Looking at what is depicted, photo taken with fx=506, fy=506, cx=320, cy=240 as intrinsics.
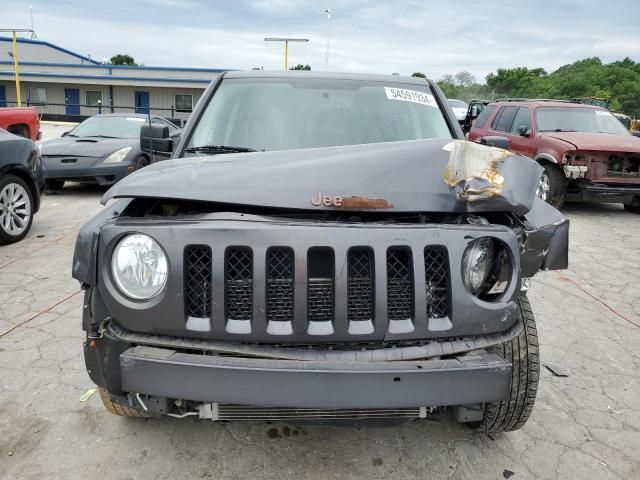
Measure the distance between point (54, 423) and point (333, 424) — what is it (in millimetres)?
1494

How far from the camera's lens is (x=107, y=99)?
1433 inches

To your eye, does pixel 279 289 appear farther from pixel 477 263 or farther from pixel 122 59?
pixel 122 59

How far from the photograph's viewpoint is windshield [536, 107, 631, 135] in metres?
8.79

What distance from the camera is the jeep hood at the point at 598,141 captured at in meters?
7.58

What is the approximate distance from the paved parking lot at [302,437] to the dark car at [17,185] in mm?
2377

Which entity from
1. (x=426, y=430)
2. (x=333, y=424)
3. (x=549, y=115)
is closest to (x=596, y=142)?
(x=549, y=115)

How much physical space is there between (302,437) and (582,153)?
6.96 metres

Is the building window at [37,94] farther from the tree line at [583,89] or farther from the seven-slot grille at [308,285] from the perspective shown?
the seven-slot grille at [308,285]

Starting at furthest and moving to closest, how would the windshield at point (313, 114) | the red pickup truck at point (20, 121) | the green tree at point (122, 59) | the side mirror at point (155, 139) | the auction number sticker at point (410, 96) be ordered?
the green tree at point (122, 59) → the red pickup truck at point (20, 121) → the auction number sticker at point (410, 96) → the side mirror at point (155, 139) → the windshield at point (313, 114)

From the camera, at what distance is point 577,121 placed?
29.3 ft

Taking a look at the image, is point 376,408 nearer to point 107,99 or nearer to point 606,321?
point 606,321

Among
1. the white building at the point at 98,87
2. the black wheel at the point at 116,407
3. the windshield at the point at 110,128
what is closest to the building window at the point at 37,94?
the white building at the point at 98,87

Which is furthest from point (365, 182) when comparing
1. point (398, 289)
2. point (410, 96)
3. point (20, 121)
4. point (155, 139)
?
A: point (20, 121)

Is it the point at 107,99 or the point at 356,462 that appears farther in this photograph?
the point at 107,99
